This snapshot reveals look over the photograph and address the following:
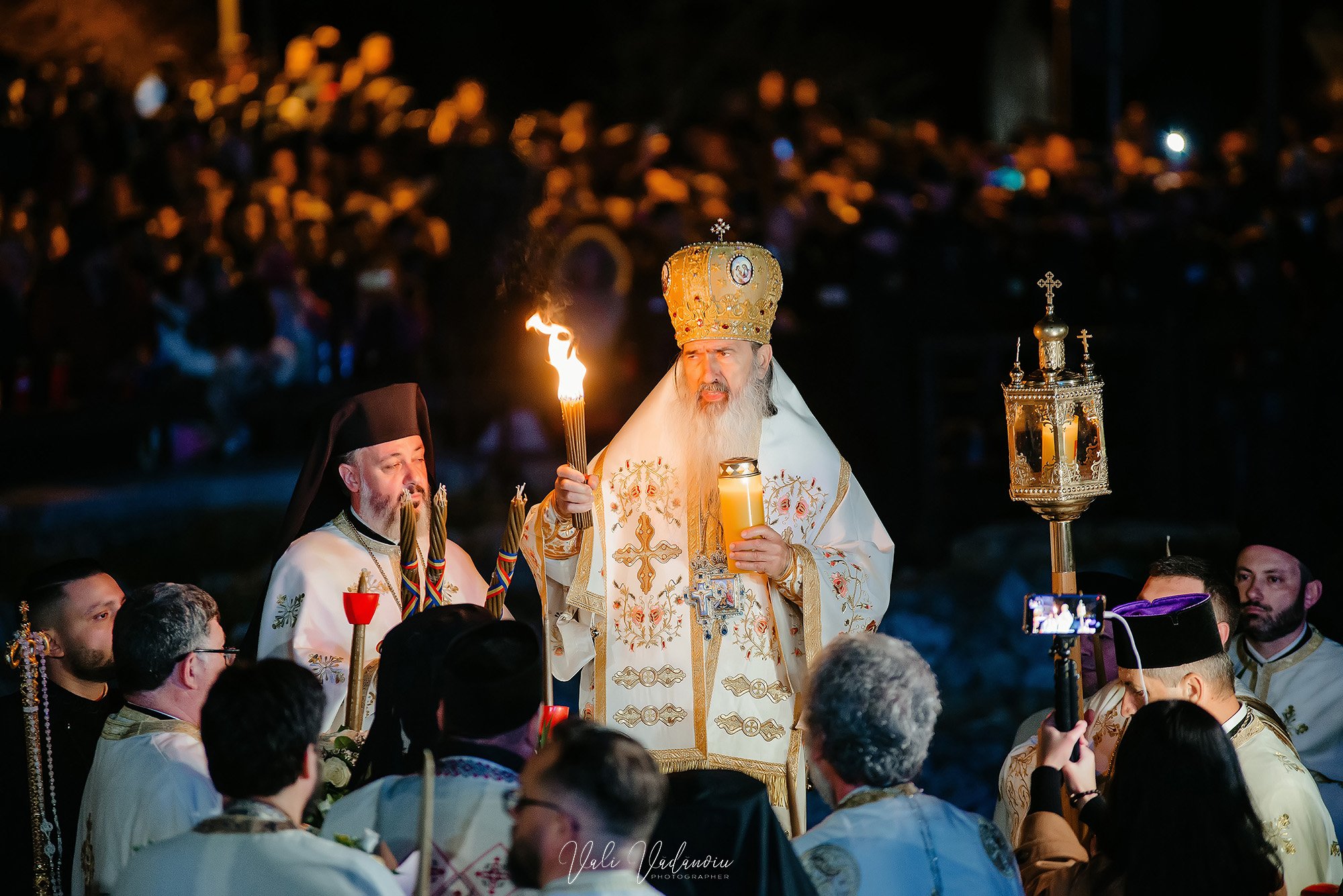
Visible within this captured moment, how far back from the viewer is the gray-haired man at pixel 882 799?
3354 mm

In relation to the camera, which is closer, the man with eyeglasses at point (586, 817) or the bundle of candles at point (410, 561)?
the man with eyeglasses at point (586, 817)

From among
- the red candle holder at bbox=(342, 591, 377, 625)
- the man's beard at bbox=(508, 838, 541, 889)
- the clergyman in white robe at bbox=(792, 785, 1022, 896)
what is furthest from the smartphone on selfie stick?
the red candle holder at bbox=(342, 591, 377, 625)

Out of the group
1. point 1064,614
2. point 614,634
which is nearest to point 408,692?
point 1064,614

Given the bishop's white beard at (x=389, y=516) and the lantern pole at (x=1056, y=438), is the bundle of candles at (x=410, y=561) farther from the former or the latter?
the lantern pole at (x=1056, y=438)

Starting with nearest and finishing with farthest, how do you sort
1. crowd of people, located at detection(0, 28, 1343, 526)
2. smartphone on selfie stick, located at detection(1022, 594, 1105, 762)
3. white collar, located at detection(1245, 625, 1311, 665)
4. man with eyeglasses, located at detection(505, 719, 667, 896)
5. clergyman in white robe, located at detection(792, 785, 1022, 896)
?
man with eyeglasses, located at detection(505, 719, 667, 896)
clergyman in white robe, located at detection(792, 785, 1022, 896)
smartphone on selfie stick, located at detection(1022, 594, 1105, 762)
white collar, located at detection(1245, 625, 1311, 665)
crowd of people, located at detection(0, 28, 1343, 526)

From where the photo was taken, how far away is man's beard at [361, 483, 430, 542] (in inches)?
220

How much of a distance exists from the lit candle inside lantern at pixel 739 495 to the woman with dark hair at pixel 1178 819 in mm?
1612

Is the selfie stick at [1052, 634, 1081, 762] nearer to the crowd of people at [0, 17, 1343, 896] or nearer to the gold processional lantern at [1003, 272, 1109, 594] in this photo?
the crowd of people at [0, 17, 1343, 896]

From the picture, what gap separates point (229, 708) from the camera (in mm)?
3131

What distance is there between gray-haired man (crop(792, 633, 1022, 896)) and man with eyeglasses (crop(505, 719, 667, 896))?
59 centimetres

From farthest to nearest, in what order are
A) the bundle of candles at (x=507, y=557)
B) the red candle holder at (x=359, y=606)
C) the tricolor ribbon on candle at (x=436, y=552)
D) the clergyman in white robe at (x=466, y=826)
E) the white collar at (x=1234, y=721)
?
the tricolor ribbon on candle at (x=436, y=552), the bundle of candles at (x=507, y=557), the red candle holder at (x=359, y=606), the white collar at (x=1234, y=721), the clergyman in white robe at (x=466, y=826)

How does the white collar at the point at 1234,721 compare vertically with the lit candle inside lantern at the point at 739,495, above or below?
below

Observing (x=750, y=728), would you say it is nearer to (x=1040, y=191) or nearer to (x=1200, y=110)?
(x=1040, y=191)

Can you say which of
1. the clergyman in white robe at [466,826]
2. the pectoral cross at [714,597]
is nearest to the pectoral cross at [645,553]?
the pectoral cross at [714,597]
